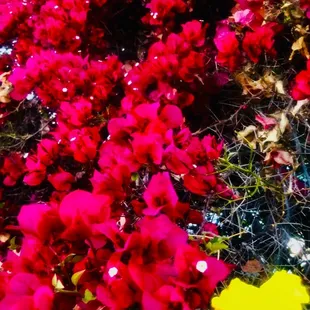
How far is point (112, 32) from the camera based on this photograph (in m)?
1.76

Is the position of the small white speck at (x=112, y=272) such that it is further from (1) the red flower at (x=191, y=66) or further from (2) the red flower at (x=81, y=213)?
(1) the red flower at (x=191, y=66)

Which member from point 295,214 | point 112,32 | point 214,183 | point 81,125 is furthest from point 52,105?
point 295,214

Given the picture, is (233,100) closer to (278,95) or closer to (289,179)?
(278,95)

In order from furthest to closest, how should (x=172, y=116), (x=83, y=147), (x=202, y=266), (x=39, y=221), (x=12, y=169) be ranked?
(x=12, y=169), (x=83, y=147), (x=172, y=116), (x=39, y=221), (x=202, y=266)

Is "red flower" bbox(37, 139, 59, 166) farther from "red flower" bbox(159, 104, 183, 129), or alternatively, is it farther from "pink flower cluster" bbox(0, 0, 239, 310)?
Result: "red flower" bbox(159, 104, 183, 129)

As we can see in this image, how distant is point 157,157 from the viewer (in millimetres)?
966

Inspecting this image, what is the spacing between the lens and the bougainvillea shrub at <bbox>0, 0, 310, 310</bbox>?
75cm

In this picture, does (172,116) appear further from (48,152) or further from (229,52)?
(48,152)

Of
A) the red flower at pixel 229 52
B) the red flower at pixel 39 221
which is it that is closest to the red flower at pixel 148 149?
the red flower at pixel 39 221

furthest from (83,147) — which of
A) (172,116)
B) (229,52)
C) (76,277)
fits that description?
(76,277)

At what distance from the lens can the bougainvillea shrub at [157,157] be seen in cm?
75

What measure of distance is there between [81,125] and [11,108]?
39cm

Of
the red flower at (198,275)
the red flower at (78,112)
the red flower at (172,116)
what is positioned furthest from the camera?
the red flower at (78,112)

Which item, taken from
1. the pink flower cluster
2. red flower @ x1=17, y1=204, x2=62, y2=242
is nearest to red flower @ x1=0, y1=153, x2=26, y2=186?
the pink flower cluster
